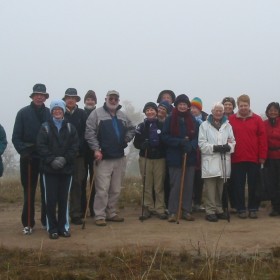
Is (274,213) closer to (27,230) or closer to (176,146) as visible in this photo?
(176,146)

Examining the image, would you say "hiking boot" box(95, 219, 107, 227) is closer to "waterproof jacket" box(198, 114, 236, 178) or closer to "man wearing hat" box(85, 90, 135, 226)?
"man wearing hat" box(85, 90, 135, 226)

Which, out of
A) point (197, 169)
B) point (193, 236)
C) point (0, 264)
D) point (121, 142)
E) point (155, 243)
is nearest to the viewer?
point (0, 264)

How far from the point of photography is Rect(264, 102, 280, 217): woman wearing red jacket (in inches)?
317

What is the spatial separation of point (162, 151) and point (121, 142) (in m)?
0.81

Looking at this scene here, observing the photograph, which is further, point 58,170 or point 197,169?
point 197,169

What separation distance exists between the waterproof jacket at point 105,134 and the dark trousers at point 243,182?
6.86 feet

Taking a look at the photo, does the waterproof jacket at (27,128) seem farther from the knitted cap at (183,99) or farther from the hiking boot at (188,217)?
the hiking boot at (188,217)

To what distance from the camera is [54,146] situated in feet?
22.5

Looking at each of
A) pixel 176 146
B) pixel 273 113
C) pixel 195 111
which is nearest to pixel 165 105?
pixel 195 111

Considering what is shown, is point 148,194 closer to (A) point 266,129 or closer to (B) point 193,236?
(B) point 193,236

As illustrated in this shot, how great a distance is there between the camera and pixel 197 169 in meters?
8.59

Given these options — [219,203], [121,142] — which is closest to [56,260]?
[121,142]

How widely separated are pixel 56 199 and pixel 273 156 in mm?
3966

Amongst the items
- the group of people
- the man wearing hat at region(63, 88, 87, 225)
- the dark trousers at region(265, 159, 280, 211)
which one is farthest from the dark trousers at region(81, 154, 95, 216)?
the dark trousers at region(265, 159, 280, 211)
